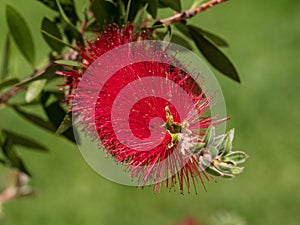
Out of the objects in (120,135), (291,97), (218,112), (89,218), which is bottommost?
(89,218)

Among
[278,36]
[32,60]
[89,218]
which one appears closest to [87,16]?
[32,60]

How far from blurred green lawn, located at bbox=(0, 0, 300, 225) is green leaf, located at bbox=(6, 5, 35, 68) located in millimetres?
2093

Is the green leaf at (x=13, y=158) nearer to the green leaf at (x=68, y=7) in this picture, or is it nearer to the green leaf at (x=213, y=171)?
the green leaf at (x=68, y=7)

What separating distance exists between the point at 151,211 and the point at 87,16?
2.43m

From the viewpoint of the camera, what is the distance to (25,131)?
3953 mm

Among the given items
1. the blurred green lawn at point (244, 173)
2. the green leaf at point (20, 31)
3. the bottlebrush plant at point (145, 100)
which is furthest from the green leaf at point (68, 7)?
the blurred green lawn at point (244, 173)

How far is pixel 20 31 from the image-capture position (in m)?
1.41

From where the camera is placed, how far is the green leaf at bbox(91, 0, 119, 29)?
1125mm

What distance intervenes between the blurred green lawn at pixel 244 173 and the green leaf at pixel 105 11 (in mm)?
2369

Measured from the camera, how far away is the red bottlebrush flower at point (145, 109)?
0.92 metres

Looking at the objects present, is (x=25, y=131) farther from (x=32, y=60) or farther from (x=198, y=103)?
(x=198, y=103)

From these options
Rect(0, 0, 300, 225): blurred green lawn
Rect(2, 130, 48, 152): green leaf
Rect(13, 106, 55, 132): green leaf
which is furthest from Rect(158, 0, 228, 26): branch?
Rect(0, 0, 300, 225): blurred green lawn

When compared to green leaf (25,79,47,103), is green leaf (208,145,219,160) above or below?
above

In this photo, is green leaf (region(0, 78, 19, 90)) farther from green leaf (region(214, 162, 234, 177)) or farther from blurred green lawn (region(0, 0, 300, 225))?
blurred green lawn (region(0, 0, 300, 225))
